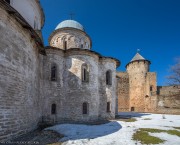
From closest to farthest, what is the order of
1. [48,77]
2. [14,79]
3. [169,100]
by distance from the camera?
[14,79] < [48,77] < [169,100]

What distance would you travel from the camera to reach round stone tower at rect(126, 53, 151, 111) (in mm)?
29656

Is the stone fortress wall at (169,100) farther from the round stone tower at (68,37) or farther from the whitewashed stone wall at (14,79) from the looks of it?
the whitewashed stone wall at (14,79)

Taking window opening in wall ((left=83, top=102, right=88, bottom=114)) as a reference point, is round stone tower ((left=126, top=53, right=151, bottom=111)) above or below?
above

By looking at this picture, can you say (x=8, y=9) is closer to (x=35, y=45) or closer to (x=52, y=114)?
(x=35, y=45)

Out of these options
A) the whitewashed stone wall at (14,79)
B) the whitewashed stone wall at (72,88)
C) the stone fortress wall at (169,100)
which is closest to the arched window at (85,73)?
the whitewashed stone wall at (72,88)

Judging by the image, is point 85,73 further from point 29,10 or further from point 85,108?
point 29,10

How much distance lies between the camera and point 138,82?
98.5 ft

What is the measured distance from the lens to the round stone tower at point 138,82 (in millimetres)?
29656

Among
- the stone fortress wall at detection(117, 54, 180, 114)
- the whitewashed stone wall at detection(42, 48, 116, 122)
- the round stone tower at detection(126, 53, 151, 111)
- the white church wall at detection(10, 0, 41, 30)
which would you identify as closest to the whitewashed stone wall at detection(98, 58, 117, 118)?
the whitewashed stone wall at detection(42, 48, 116, 122)

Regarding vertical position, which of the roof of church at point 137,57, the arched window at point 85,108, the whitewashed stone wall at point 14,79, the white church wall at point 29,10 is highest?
the roof of church at point 137,57

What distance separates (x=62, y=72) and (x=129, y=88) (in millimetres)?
19953

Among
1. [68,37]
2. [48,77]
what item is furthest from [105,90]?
[68,37]

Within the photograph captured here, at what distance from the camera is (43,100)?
1298cm

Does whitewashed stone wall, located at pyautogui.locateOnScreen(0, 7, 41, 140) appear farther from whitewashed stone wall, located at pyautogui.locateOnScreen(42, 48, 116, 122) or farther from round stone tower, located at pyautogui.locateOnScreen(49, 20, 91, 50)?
round stone tower, located at pyautogui.locateOnScreen(49, 20, 91, 50)
